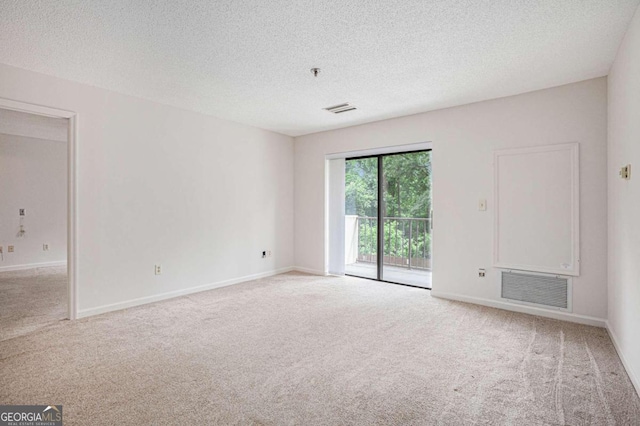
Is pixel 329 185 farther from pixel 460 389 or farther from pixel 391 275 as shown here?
pixel 460 389

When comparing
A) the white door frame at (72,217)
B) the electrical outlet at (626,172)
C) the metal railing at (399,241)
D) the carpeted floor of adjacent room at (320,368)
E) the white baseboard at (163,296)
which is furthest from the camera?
the metal railing at (399,241)

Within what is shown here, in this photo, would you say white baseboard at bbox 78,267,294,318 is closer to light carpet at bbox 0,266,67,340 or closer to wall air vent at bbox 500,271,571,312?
light carpet at bbox 0,266,67,340

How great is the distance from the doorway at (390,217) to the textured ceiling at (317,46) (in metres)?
1.39

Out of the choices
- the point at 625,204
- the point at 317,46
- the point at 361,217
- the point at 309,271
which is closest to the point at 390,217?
the point at 361,217

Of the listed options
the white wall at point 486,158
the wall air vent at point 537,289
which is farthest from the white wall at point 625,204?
the wall air vent at point 537,289

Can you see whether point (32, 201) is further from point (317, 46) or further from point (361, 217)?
point (317, 46)

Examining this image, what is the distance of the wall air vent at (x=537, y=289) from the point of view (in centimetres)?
354

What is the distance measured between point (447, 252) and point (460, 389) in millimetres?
2413

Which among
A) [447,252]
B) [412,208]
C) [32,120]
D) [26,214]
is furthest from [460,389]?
[26,214]

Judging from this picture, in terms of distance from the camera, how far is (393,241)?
5492 mm

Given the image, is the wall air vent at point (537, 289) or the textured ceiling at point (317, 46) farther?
the wall air vent at point (537, 289)

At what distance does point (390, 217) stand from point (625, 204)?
3.11 metres

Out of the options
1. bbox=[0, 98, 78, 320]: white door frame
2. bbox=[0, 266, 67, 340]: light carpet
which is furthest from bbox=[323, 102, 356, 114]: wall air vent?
bbox=[0, 266, 67, 340]: light carpet

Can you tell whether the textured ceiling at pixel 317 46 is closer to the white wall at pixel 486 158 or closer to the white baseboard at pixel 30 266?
the white wall at pixel 486 158
